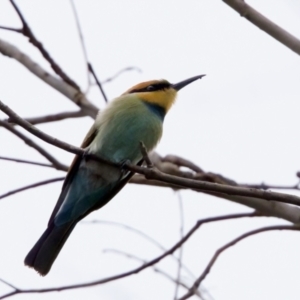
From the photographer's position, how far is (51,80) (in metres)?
3.94

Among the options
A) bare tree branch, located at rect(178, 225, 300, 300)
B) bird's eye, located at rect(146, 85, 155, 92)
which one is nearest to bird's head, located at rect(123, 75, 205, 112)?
bird's eye, located at rect(146, 85, 155, 92)

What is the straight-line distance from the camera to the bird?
3.39 m

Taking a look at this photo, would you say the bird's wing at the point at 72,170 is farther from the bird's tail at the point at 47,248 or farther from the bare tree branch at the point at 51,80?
the bare tree branch at the point at 51,80

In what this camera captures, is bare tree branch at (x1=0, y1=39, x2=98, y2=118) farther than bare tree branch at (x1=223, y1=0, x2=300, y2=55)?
Yes

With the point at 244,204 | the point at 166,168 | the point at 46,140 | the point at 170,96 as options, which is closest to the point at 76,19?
the point at 170,96

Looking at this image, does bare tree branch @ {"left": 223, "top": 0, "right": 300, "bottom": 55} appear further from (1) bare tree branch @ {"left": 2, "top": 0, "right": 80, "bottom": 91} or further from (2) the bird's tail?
(2) the bird's tail

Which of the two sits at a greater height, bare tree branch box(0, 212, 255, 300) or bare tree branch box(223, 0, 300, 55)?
bare tree branch box(223, 0, 300, 55)

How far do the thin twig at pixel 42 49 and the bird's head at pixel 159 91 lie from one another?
1.08 ft

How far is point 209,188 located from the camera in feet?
7.43

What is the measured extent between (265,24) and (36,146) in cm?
118

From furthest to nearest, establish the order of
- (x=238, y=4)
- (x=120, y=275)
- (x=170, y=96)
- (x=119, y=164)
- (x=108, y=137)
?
(x=170, y=96), (x=108, y=137), (x=119, y=164), (x=120, y=275), (x=238, y=4)

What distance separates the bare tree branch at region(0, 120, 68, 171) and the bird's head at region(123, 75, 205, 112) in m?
0.67

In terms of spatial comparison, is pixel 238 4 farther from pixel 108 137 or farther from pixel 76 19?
pixel 76 19

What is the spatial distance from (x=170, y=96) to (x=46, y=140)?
5.00ft
